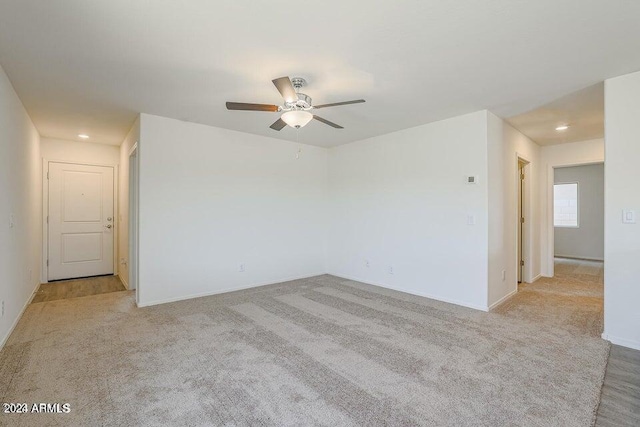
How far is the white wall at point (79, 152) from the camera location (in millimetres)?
5164

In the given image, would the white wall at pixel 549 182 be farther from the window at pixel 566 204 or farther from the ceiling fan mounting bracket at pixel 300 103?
the ceiling fan mounting bracket at pixel 300 103

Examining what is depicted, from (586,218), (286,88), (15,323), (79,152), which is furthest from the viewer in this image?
(586,218)

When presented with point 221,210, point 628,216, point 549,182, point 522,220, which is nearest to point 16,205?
point 221,210

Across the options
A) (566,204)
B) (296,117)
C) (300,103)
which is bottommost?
(566,204)

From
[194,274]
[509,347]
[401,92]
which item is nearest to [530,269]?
[509,347]

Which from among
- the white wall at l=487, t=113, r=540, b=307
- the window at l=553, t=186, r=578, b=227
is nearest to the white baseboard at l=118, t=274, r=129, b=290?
the white wall at l=487, t=113, r=540, b=307

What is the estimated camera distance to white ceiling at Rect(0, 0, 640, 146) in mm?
1867

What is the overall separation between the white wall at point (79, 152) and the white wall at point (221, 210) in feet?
8.29

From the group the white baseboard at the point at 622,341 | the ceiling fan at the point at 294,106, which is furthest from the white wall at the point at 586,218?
the ceiling fan at the point at 294,106

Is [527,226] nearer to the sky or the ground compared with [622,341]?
nearer to the sky

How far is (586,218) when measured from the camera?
747cm

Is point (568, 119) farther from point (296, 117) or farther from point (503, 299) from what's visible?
point (296, 117)

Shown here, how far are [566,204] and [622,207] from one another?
6.17 meters

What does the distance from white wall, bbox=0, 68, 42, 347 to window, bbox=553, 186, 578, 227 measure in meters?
9.88
